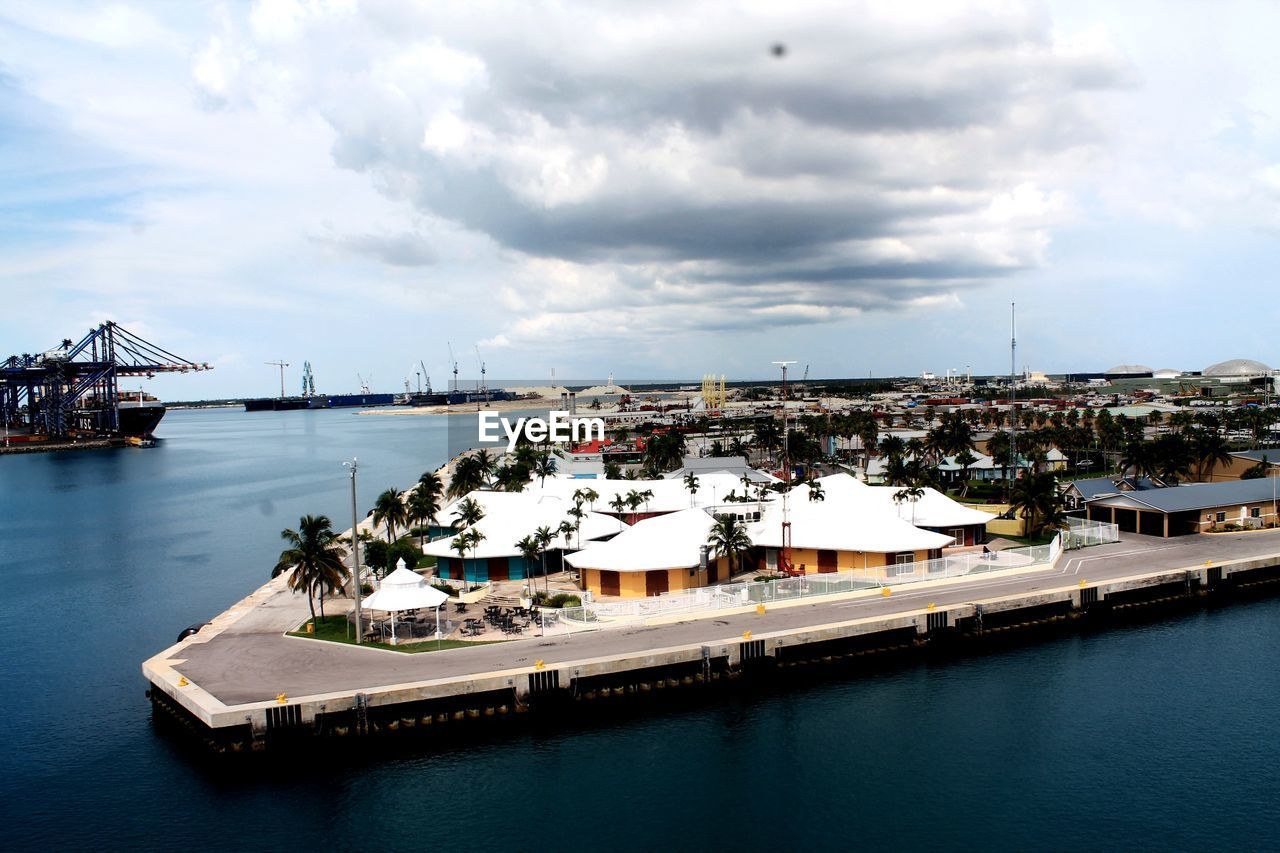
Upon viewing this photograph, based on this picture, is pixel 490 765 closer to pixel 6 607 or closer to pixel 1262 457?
pixel 6 607

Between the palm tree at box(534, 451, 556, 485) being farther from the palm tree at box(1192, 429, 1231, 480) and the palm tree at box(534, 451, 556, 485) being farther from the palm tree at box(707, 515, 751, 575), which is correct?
the palm tree at box(1192, 429, 1231, 480)

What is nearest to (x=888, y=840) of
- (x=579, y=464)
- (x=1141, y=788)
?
(x=1141, y=788)

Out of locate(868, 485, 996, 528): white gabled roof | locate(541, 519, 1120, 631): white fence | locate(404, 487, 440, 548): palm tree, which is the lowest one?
locate(541, 519, 1120, 631): white fence

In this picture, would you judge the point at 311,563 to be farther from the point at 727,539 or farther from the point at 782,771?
the point at 782,771

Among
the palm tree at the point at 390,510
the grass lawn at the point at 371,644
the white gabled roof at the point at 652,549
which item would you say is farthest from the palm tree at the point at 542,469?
the grass lawn at the point at 371,644

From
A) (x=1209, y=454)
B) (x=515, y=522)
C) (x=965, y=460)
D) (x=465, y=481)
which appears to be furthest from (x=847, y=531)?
(x=1209, y=454)

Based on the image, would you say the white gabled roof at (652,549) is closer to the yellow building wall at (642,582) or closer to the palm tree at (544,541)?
the yellow building wall at (642,582)

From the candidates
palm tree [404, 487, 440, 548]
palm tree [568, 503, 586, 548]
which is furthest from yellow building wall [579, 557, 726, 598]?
palm tree [404, 487, 440, 548]
